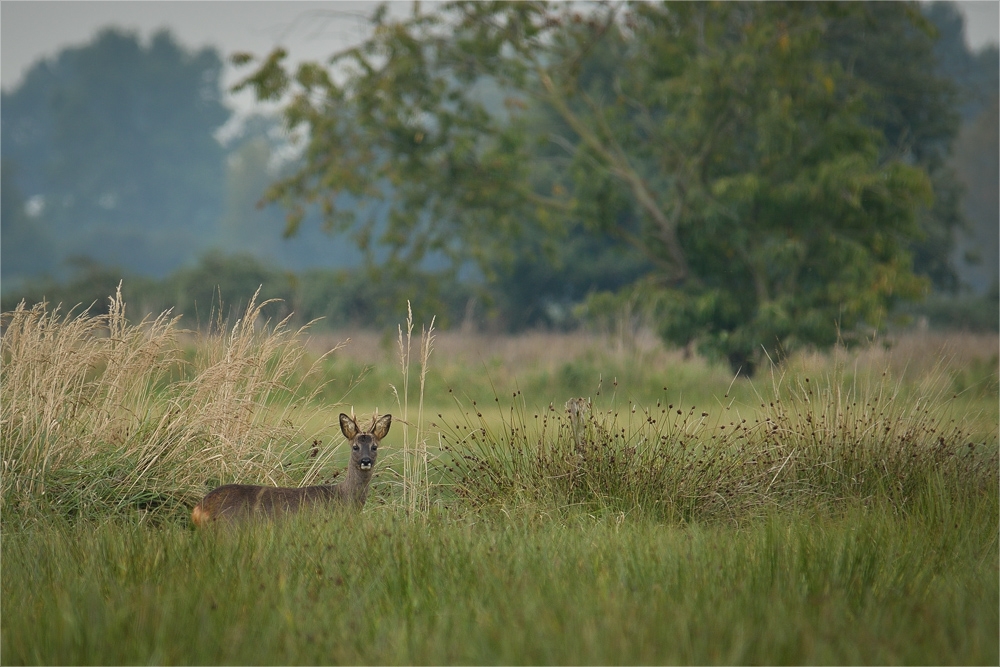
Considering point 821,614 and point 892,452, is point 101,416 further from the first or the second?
point 892,452

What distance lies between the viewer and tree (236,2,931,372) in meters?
14.0

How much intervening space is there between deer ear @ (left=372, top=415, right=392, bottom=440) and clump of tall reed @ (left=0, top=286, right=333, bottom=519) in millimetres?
899

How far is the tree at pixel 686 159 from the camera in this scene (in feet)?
45.9

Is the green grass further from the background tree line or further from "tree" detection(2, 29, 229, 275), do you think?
"tree" detection(2, 29, 229, 275)

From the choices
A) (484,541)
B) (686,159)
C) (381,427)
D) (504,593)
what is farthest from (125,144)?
(504,593)

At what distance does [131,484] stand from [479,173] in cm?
1177

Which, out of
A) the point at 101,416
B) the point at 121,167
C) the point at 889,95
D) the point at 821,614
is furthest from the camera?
the point at 121,167

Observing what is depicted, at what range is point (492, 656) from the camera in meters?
3.13

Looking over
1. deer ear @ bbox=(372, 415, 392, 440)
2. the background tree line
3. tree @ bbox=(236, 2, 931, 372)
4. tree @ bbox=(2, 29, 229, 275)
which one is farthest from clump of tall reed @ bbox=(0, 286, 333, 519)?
tree @ bbox=(2, 29, 229, 275)

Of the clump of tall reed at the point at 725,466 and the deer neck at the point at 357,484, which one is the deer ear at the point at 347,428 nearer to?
the deer neck at the point at 357,484

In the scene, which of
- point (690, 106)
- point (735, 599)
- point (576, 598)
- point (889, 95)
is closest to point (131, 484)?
point (576, 598)

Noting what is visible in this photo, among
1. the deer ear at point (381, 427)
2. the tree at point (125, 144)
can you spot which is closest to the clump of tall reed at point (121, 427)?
the deer ear at point (381, 427)

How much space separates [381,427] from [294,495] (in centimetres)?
62

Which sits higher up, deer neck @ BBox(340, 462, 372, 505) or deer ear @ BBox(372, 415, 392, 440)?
deer ear @ BBox(372, 415, 392, 440)
